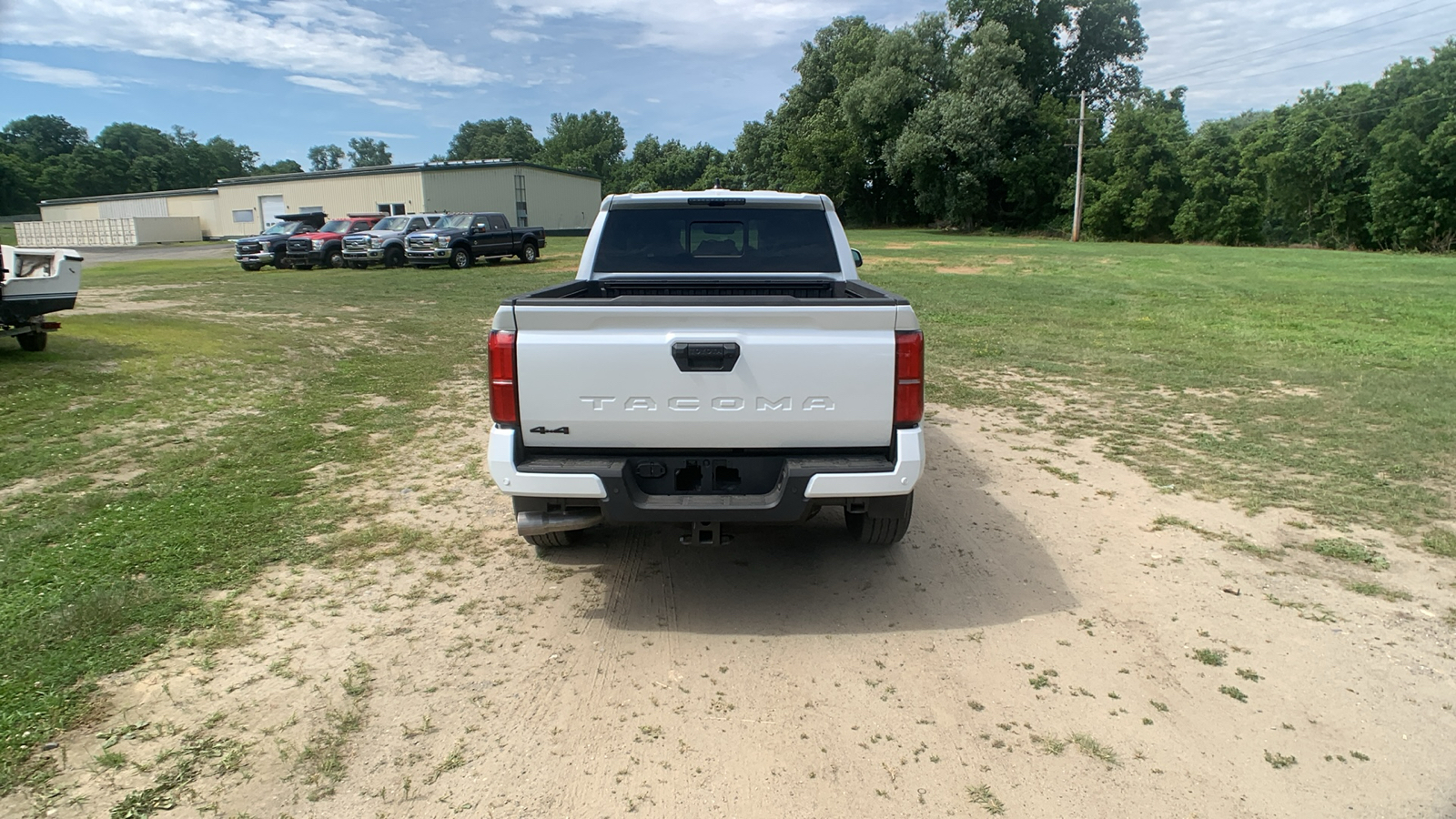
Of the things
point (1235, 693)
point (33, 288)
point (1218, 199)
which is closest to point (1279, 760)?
point (1235, 693)

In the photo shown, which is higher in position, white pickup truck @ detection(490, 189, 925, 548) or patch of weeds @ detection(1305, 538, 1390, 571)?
white pickup truck @ detection(490, 189, 925, 548)

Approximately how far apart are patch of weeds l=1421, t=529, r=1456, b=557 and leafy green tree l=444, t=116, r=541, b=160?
13253cm

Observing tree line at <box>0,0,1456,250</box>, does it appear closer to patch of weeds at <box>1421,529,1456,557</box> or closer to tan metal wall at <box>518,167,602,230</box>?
tan metal wall at <box>518,167,602,230</box>

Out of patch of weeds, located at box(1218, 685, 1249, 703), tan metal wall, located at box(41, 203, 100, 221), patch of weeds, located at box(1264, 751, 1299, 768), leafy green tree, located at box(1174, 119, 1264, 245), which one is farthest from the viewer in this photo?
tan metal wall, located at box(41, 203, 100, 221)

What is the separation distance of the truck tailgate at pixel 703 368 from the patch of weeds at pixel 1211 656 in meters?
1.71

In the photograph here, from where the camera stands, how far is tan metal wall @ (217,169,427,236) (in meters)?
48.8

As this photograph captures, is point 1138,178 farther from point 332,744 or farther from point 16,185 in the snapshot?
point 16,185

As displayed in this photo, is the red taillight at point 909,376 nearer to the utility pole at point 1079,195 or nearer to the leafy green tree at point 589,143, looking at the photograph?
the utility pole at point 1079,195

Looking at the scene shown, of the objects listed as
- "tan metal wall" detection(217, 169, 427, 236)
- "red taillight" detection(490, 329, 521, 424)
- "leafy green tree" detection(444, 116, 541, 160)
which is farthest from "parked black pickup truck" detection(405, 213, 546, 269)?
"leafy green tree" detection(444, 116, 541, 160)

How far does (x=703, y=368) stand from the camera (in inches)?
141

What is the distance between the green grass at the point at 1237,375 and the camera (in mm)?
6035

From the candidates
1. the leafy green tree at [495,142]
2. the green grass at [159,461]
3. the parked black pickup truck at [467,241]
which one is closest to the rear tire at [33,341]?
the green grass at [159,461]

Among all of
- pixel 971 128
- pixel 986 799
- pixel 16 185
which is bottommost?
pixel 986 799

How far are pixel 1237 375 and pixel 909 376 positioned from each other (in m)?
7.77
